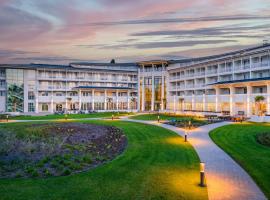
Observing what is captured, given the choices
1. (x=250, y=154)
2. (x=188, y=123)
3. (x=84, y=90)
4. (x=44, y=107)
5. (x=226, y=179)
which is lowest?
(x=226, y=179)

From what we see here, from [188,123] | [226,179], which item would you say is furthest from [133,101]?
[226,179]

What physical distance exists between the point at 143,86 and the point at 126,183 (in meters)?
76.7

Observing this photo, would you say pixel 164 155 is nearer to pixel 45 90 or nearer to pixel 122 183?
pixel 122 183

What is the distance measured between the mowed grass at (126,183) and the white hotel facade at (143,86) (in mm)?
40444

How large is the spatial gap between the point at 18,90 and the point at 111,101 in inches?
1151

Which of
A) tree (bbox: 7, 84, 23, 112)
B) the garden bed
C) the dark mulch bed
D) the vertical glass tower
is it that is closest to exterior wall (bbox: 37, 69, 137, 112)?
the vertical glass tower

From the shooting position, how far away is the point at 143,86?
293 feet

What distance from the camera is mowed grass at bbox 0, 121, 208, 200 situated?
11750mm

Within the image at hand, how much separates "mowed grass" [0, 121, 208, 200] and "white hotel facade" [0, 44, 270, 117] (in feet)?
133

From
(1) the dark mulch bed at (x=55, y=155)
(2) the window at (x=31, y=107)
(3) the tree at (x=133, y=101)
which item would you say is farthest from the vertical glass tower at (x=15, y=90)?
(1) the dark mulch bed at (x=55, y=155)

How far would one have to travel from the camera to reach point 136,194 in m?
11.9

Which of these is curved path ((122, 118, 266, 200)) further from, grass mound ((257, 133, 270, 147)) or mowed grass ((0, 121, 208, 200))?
grass mound ((257, 133, 270, 147))

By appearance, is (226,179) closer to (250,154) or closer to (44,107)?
(250,154)

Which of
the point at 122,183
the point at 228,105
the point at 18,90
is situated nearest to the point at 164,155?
the point at 122,183
